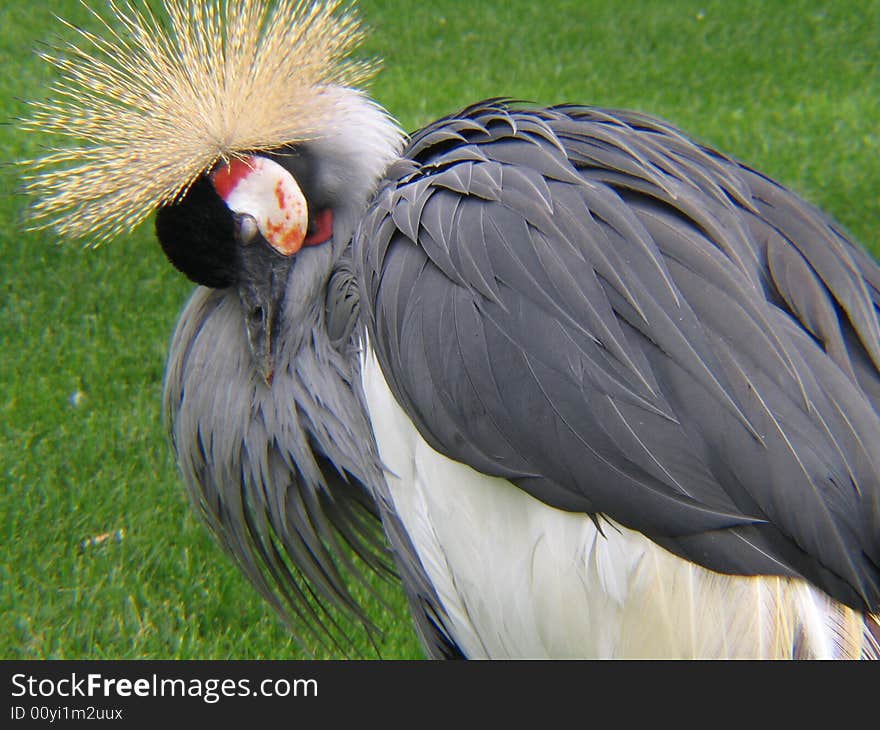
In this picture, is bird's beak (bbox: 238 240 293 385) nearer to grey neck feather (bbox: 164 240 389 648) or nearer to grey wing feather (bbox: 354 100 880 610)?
grey neck feather (bbox: 164 240 389 648)

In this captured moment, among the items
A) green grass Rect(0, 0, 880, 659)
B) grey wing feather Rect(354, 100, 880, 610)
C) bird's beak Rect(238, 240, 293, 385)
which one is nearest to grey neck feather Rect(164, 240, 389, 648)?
bird's beak Rect(238, 240, 293, 385)

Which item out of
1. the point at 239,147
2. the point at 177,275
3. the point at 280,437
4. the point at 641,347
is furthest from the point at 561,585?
the point at 177,275

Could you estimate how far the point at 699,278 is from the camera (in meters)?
1.31

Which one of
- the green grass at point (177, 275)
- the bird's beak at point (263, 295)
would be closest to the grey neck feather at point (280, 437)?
the bird's beak at point (263, 295)

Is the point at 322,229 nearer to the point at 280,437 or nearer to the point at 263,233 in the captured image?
the point at 263,233

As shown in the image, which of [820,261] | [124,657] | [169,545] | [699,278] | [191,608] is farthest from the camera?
[169,545]

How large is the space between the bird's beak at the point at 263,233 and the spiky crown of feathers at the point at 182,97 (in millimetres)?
38

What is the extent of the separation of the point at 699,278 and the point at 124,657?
119 centimetres

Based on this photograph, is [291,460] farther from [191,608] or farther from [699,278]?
[191,608]

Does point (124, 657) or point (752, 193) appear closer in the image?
point (752, 193)

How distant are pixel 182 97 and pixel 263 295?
30cm

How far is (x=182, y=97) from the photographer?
5.21ft

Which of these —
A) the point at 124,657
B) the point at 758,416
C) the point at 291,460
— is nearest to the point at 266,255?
the point at 291,460

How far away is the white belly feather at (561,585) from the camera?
121 centimetres
